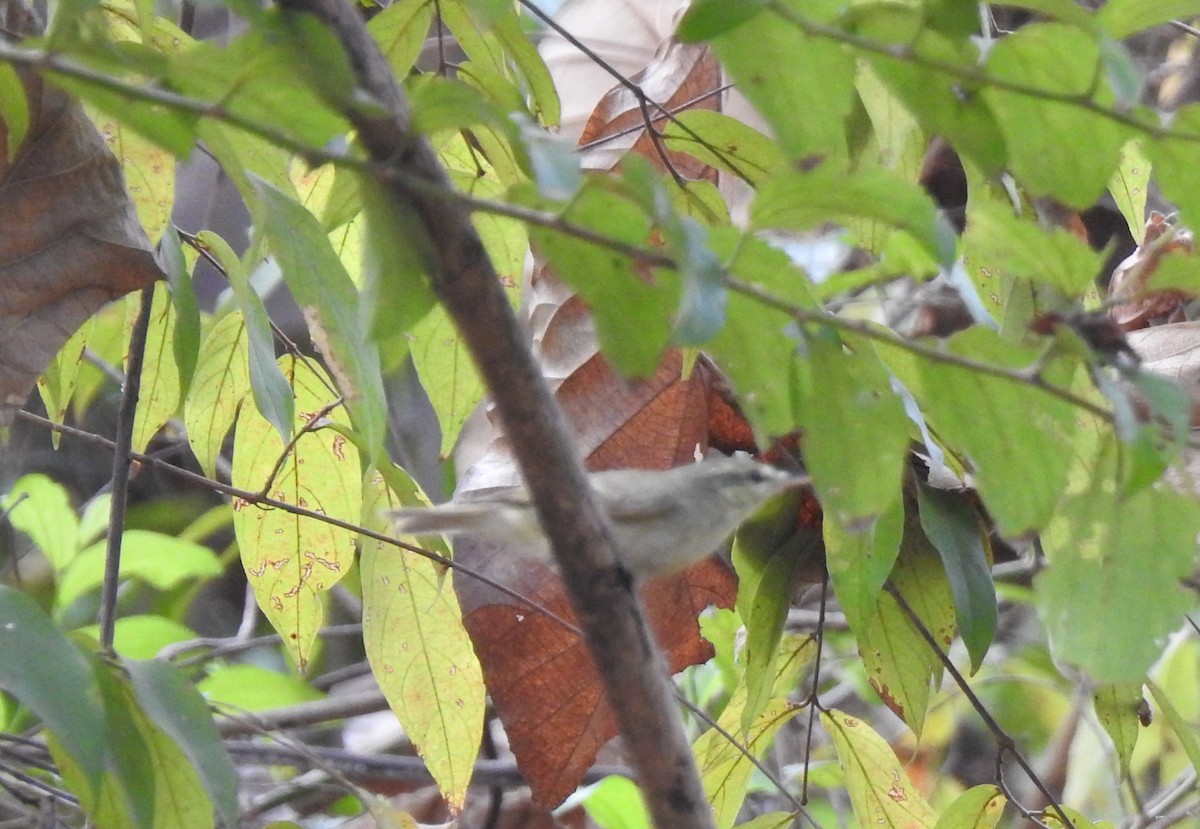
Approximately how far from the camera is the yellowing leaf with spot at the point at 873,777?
71.9 inches

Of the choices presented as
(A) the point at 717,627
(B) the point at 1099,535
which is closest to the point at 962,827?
(B) the point at 1099,535

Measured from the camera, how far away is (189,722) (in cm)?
117

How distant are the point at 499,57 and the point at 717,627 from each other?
1.77 metres

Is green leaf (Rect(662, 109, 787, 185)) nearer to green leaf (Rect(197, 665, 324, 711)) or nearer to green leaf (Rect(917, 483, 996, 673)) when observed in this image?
green leaf (Rect(917, 483, 996, 673))

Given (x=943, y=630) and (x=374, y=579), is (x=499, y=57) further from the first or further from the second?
(x=943, y=630)

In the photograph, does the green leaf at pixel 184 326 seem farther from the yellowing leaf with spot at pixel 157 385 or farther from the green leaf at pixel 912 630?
the green leaf at pixel 912 630

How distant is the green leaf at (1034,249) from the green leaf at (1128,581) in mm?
220

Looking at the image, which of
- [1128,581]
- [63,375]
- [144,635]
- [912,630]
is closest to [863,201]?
[1128,581]

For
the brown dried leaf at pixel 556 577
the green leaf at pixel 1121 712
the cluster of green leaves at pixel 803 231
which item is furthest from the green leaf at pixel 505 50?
the green leaf at pixel 1121 712

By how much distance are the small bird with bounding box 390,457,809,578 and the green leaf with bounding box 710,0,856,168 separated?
71 centimetres

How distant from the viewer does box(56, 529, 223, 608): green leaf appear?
309 centimetres

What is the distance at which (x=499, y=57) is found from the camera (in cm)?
163

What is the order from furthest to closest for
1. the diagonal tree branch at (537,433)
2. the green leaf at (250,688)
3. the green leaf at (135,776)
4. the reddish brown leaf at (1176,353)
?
the green leaf at (250,688) → the reddish brown leaf at (1176,353) → the green leaf at (135,776) → the diagonal tree branch at (537,433)

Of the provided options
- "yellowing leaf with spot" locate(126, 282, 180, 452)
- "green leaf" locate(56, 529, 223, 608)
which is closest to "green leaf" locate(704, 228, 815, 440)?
"yellowing leaf with spot" locate(126, 282, 180, 452)
